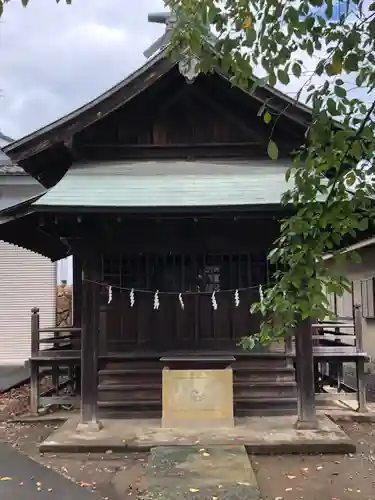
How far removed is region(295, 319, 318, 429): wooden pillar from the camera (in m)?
7.63

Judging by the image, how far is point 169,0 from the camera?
3.95m

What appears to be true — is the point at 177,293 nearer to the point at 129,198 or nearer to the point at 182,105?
the point at 129,198

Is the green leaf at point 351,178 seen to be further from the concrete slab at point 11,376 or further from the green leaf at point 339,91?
the concrete slab at point 11,376

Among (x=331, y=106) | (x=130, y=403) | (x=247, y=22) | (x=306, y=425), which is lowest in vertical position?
(x=306, y=425)

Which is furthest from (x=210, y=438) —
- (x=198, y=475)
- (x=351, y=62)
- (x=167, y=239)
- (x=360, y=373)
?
(x=351, y=62)

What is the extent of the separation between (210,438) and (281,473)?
116 centimetres

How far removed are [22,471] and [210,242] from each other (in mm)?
3926

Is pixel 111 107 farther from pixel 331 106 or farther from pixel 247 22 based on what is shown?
pixel 331 106

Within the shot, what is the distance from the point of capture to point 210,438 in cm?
708

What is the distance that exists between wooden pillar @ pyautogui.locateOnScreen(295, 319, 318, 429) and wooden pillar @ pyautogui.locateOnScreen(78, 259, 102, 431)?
2.83 meters

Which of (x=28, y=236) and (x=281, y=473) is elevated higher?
(x=28, y=236)

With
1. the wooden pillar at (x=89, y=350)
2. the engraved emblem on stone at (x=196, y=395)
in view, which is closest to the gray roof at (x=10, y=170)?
the wooden pillar at (x=89, y=350)

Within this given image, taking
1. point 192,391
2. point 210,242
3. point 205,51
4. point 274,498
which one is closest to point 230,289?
point 210,242

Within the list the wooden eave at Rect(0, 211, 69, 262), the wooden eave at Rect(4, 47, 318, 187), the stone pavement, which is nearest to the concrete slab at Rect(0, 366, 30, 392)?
the wooden eave at Rect(0, 211, 69, 262)
